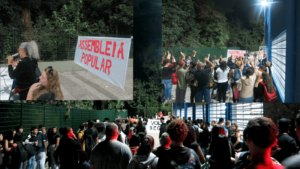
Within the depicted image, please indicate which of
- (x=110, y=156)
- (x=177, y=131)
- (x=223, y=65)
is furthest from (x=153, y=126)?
(x=177, y=131)

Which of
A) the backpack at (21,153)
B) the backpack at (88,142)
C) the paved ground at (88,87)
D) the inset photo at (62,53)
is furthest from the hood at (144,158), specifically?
the paved ground at (88,87)

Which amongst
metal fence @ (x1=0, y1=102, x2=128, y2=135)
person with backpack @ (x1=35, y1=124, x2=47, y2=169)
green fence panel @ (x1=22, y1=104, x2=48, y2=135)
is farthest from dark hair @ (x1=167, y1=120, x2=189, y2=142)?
green fence panel @ (x1=22, y1=104, x2=48, y2=135)

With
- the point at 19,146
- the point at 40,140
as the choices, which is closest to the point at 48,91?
the point at 40,140

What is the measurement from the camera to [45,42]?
881 centimetres

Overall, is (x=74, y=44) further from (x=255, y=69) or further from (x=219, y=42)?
(x=255, y=69)

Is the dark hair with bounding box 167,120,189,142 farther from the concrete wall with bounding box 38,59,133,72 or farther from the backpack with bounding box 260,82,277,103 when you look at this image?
the backpack with bounding box 260,82,277,103

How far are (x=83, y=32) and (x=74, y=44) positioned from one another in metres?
0.45

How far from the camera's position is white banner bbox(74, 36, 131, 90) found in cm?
856

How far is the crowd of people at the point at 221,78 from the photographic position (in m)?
8.85

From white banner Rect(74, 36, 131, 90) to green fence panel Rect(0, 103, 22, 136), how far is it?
2.13m

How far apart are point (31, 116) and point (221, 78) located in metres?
5.78

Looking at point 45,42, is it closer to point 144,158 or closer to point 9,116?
point 9,116

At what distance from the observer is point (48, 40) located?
29.0ft

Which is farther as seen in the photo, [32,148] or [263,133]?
[32,148]
